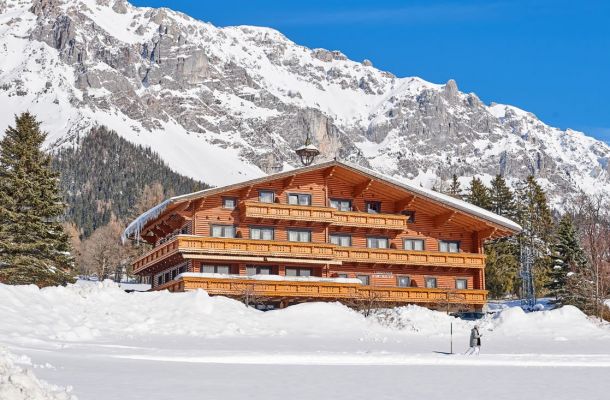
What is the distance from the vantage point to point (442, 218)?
50.4 m

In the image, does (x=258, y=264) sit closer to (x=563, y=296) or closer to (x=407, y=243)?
(x=407, y=243)

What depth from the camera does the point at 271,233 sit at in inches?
1848

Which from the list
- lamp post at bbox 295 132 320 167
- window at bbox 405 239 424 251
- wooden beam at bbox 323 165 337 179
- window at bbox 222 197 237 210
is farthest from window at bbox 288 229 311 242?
window at bbox 405 239 424 251

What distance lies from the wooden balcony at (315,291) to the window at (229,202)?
569 cm

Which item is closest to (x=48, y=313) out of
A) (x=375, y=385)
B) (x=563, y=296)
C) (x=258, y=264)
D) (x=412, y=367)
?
(x=412, y=367)

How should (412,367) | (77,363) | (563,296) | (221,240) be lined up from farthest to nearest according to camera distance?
(563,296) → (221,240) → (412,367) → (77,363)

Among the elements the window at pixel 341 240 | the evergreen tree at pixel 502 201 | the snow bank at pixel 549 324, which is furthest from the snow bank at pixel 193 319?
the evergreen tree at pixel 502 201

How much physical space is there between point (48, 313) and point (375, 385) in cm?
1566

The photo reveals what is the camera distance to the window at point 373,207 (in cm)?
5022

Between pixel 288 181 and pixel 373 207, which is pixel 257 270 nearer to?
pixel 288 181

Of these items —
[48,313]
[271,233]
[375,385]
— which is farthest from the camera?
[271,233]

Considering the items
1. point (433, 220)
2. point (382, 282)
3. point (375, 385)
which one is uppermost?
point (433, 220)

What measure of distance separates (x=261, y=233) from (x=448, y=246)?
42.2 ft

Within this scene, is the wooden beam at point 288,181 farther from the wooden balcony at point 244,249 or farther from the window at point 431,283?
the window at point 431,283
